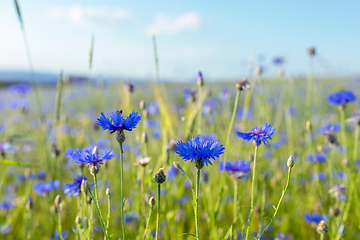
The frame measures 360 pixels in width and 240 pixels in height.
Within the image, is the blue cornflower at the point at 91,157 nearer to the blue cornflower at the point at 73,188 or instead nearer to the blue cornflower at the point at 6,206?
the blue cornflower at the point at 73,188

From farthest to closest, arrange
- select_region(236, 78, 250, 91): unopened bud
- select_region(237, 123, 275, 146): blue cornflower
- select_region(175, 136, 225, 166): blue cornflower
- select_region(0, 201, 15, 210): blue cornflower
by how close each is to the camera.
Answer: select_region(0, 201, 15, 210): blue cornflower < select_region(236, 78, 250, 91): unopened bud < select_region(237, 123, 275, 146): blue cornflower < select_region(175, 136, 225, 166): blue cornflower

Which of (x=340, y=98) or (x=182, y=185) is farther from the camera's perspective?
(x=182, y=185)

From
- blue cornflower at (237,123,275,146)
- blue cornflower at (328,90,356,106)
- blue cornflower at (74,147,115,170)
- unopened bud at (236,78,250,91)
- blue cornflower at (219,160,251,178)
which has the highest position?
unopened bud at (236,78,250,91)

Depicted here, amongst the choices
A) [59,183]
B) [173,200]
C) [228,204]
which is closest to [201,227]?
[228,204]

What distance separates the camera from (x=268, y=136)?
2.84 feet

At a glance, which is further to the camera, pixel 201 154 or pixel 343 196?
pixel 343 196

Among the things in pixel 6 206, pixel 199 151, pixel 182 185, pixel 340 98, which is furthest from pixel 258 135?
pixel 6 206

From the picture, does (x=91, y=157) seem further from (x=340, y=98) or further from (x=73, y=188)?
(x=340, y=98)

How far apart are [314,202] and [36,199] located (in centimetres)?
216

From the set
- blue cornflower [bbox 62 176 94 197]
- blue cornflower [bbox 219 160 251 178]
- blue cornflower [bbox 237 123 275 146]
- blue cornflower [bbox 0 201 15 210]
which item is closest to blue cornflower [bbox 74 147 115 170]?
blue cornflower [bbox 62 176 94 197]

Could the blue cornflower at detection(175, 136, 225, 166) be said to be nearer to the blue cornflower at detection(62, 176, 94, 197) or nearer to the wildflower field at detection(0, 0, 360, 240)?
the wildflower field at detection(0, 0, 360, 240)

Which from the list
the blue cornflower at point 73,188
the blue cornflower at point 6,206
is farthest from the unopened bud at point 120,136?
the blue cornflower at point 6,206

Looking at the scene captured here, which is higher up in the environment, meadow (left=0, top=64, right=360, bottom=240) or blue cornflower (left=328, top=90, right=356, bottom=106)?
blue cornflower (left=328, top=90, right=356, bottom=106)

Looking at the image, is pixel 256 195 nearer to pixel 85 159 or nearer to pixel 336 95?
pixel 336 95
